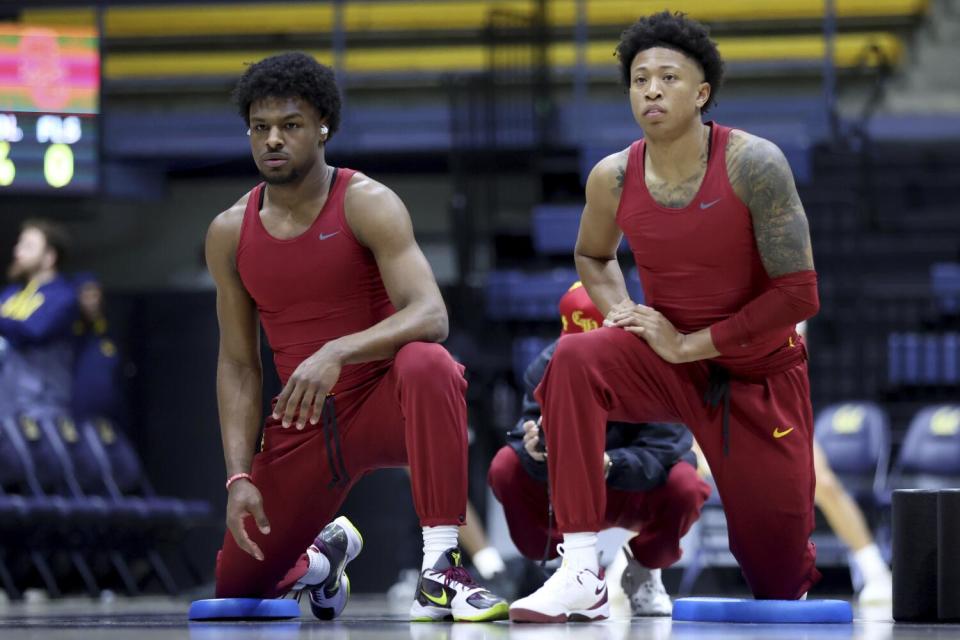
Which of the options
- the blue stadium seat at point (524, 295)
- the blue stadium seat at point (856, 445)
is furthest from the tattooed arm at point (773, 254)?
the blue stadium seat at point (524, 295)

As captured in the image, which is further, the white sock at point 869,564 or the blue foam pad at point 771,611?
the white sock at point 869,564

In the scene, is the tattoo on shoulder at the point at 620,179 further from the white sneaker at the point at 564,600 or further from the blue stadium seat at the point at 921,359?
the blue stadium seat at the point at 921,359

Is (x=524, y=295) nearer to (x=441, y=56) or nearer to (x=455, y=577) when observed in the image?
(x=441, y=56)

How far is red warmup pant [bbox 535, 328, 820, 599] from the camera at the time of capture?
4.05 metres

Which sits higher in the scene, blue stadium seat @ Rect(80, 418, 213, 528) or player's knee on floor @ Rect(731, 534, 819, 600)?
player's knee on floor @ Rect(731, 534, 819, 600)

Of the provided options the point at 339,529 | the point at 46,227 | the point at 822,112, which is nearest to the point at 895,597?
the point at 339,529

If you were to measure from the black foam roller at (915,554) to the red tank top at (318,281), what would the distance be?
1406 millimetres

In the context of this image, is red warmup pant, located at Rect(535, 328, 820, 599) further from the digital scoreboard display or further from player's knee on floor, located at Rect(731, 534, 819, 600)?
the digital scoreboard display

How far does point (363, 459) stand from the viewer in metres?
4.40

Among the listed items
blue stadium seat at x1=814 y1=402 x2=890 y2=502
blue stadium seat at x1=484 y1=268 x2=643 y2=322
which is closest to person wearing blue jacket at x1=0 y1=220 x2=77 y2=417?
blue stadium seat at x1=484 y1=268 x2=643 y2=322

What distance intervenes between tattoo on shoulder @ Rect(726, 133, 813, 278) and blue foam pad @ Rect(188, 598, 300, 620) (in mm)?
1557

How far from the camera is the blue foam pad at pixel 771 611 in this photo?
13.1ft

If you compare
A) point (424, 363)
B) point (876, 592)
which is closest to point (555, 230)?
point (876, 592)

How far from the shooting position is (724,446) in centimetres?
421
